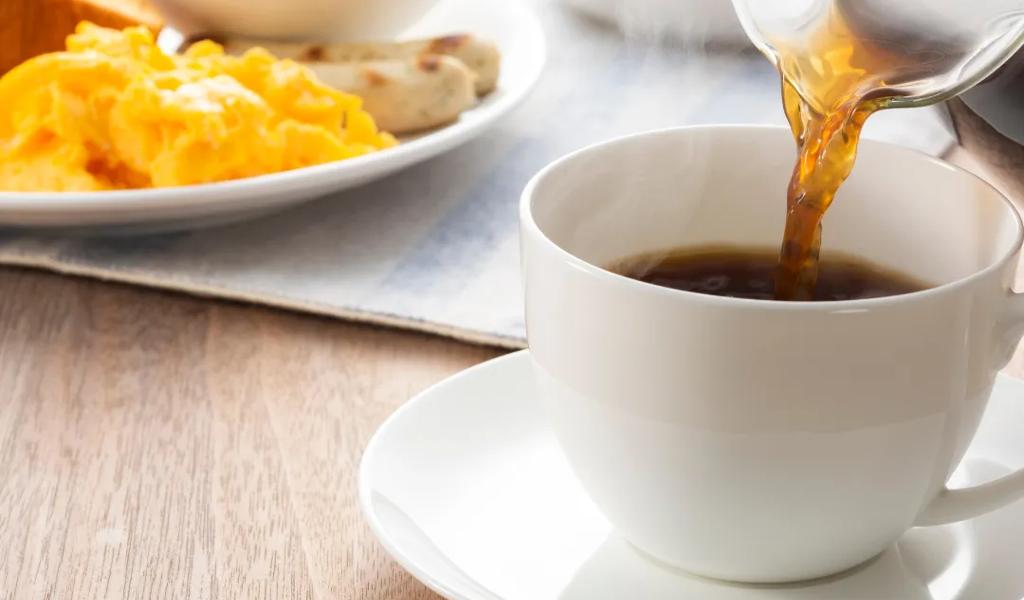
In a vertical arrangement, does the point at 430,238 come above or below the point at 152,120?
below

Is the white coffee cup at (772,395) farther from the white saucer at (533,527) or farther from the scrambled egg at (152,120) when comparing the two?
the scrambled egg at (152,120)

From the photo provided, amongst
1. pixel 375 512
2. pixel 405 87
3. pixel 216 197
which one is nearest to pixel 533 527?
pixel 375 512

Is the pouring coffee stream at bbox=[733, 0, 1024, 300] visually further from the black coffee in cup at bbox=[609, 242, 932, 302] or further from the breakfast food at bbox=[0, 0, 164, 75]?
the breakfast food at bbox=[0, 0, 164, 75]

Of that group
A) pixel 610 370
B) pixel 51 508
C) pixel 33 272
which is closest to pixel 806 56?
pixel 610 370

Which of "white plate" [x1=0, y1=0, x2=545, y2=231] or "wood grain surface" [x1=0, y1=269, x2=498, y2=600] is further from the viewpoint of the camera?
"white plate" [x1=0, y1=0, x2=545, y2=231]

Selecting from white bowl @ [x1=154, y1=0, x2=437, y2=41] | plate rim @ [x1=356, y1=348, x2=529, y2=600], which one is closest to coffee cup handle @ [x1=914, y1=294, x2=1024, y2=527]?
plate rim @ [x1=356, y1=348, x2=529, y2=600]

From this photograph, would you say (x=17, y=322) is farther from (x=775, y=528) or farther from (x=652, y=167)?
(x=775, y=528)

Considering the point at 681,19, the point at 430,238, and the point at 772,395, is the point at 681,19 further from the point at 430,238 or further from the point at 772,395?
the point at 772,395
